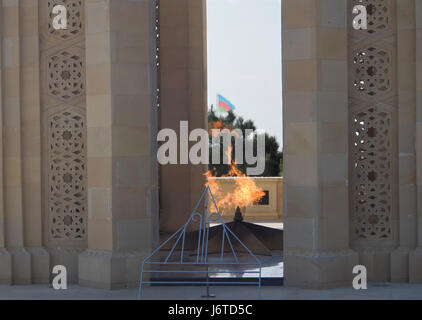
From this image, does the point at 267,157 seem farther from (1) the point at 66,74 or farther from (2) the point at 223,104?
(1) the point at 66,74

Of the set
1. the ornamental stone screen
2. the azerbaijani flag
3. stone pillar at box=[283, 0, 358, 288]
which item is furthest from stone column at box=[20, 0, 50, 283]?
the azerbaijani flag

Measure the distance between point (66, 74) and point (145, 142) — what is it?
1579 mm

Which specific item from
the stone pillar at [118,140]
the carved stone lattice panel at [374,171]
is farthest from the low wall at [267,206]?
the stone pillar at [118,140]

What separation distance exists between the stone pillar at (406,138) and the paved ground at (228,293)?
450mm

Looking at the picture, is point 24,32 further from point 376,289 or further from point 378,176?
point 376,289

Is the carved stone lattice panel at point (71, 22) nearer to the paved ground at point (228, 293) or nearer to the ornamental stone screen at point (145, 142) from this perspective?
the ornamental stone screen at point (145, 142)

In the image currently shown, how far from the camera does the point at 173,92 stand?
14.5 metres

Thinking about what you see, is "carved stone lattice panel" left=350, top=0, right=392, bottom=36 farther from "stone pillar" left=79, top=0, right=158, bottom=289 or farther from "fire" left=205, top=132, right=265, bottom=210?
Result: "fire" left=205, top=132, right=265, bottom=210

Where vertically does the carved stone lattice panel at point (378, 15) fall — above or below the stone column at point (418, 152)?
above

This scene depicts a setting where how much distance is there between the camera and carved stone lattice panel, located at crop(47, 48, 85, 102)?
9.58 meters

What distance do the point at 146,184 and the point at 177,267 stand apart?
1622mm

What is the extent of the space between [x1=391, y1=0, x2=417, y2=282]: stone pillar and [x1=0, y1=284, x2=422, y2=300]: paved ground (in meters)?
0.45

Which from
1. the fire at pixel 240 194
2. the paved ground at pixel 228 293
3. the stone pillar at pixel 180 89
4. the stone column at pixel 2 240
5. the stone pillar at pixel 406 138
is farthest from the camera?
the fire at pixel 240 194

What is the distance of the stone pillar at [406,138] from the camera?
925 centimetres
